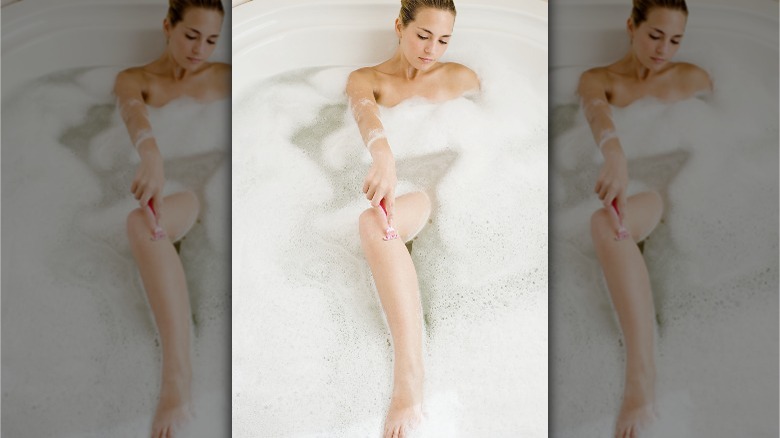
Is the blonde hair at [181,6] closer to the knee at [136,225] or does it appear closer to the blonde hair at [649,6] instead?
the knee at [136,225]

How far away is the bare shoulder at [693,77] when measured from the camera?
195 centimetres

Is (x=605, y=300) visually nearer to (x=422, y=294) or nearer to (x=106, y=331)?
(x=422, y=294)

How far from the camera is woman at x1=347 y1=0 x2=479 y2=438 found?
6.40ft

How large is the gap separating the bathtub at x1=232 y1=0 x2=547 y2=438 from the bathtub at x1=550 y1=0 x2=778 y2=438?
8 centimetres

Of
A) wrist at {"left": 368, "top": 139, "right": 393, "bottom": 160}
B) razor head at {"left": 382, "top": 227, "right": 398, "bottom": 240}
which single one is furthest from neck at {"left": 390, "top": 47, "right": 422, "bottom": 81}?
razor head at {"left": 382, "top": 227, "right": 398, "bottom": 240}

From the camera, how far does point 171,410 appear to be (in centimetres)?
196

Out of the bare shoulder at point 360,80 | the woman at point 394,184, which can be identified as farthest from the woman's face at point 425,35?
the bare shoulder at point 360,80

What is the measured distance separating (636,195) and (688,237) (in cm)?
18

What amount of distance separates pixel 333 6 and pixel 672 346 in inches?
54.0

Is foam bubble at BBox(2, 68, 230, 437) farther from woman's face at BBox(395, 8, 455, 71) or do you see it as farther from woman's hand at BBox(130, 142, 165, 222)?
woman's face at BBox(395, 8, 455, 71)

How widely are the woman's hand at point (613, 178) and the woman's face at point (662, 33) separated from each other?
0.27 meters

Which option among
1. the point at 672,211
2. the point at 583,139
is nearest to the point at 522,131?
the point at 583,139

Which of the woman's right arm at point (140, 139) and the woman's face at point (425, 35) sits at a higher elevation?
the woman's face at point (425, 35)

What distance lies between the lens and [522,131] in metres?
2.01
